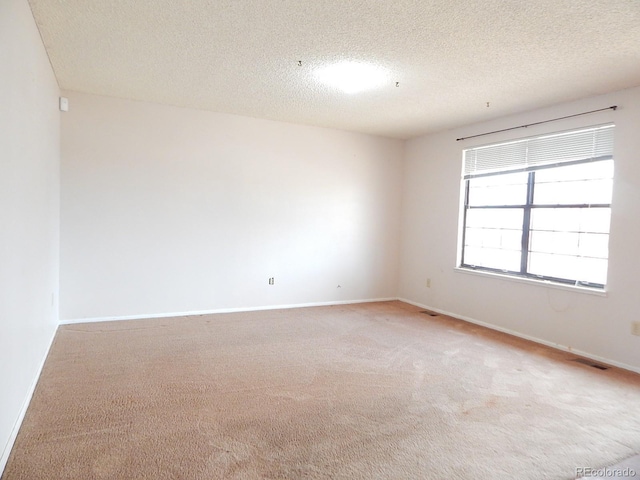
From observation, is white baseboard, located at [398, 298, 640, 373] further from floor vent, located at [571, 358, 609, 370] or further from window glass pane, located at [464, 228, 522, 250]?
window glass pane, located at [464, 228, 522, 250]

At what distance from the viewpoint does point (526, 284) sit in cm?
413

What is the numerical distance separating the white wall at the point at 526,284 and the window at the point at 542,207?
4.7 inches

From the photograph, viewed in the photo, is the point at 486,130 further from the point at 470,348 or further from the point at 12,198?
the point at 12,198

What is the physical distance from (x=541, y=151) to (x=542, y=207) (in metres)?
0.60

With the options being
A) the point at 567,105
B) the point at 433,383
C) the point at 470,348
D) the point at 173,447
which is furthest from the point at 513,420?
the point at 567,105

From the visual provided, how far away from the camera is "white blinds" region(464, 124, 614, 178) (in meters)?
3.56

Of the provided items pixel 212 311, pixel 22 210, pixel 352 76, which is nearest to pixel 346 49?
pixel 352 76

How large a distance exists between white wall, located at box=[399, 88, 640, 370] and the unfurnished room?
0.03m

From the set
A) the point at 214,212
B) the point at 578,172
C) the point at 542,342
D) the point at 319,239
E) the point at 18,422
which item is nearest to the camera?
the point at 18,422

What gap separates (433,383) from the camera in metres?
2.88

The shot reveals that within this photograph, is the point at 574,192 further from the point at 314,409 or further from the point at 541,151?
the point at 314,409

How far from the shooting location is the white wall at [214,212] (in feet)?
13.5

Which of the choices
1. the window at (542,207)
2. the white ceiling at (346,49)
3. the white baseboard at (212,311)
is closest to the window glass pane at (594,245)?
the window at (542,207)

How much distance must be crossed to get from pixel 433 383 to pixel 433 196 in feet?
10.2
